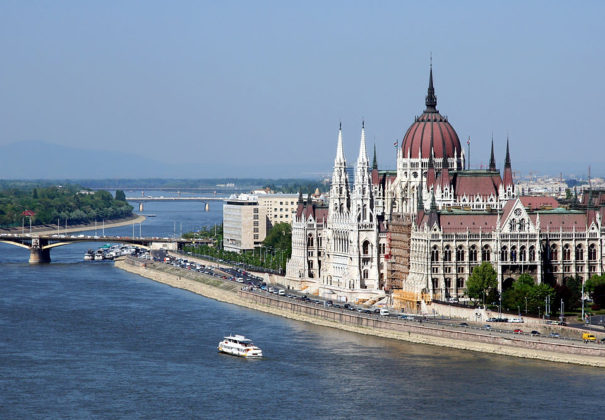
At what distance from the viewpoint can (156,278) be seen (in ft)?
616

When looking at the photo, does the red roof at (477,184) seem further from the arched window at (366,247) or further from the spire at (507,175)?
the arched window at (366,247)

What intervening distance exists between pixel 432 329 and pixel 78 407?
3592 centimetres

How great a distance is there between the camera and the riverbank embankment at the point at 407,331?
11162 cm

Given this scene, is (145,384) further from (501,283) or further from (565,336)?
(501,283)

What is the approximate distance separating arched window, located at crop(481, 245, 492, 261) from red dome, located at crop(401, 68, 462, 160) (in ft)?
87.5

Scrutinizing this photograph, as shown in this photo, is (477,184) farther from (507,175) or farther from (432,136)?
(432,136)

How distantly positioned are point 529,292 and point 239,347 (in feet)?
86.0

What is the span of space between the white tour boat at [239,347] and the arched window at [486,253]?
2906cm

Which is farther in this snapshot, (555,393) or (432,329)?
(432,329)

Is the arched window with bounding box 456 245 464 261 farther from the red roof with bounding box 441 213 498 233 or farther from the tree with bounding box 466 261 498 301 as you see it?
the tree with bounding box 466 261 498 301

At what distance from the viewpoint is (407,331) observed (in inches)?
4946

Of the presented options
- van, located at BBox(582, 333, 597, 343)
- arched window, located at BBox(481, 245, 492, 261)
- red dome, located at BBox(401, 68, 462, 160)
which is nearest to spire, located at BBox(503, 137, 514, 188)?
red dome, located at BBox(401, 68, 462, 160)

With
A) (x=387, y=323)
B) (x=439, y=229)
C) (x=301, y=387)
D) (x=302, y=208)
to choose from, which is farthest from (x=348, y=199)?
(x=301, y=387)

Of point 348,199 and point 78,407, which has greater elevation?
point 348,199
